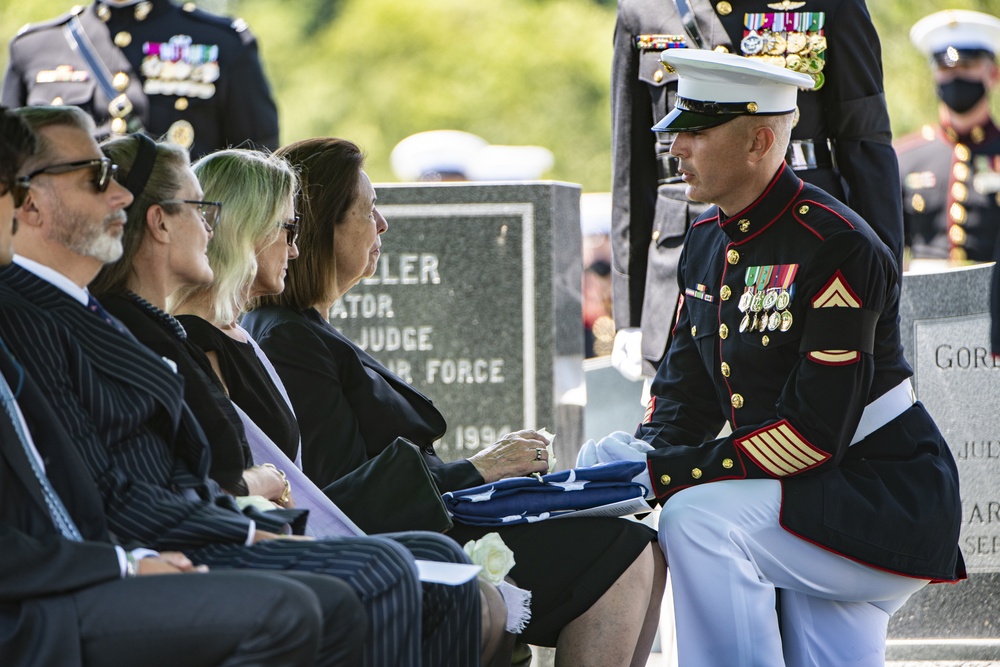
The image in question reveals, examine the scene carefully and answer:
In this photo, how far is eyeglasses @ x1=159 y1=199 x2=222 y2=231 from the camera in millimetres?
3391

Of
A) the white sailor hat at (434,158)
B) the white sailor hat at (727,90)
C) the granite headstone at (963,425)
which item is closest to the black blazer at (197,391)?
the white sailor hat at (727,90)

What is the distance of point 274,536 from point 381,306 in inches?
116

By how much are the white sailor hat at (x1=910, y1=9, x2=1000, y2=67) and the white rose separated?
6197 millimetres

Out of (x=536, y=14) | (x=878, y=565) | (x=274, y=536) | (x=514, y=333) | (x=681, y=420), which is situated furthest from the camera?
(x=536, y=14)

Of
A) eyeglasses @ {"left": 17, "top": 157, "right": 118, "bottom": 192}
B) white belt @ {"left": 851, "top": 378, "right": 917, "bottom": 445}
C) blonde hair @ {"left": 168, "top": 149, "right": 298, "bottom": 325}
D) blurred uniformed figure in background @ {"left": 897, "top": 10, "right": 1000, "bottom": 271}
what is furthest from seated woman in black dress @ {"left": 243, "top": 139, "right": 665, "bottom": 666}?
blurred uniformed figure in background @ {"left": 897, "top": 10, "right": 1000, "bottom": 271}

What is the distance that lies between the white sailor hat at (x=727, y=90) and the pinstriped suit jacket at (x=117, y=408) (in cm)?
157

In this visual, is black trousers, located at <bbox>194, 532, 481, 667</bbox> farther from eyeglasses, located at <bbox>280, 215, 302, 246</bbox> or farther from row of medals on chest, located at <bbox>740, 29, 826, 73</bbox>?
row of medals on chest, located at <bbox>740, 29, 826, 73</bbox>

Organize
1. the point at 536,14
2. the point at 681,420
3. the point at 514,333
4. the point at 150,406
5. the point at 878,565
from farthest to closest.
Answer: the point at 536,14
the point at 514,333
the point at 681,420
the point at 878,565
the point at 150,406

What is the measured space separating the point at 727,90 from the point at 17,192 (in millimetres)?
1874

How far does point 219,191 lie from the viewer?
3789mm

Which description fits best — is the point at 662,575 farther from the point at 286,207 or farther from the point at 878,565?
the point at 286,207

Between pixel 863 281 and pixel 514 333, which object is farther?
pixel 514 333

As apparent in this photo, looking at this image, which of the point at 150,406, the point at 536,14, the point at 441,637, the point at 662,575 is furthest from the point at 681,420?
the point at 536,14

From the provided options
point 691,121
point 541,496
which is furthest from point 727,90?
point 541,496
